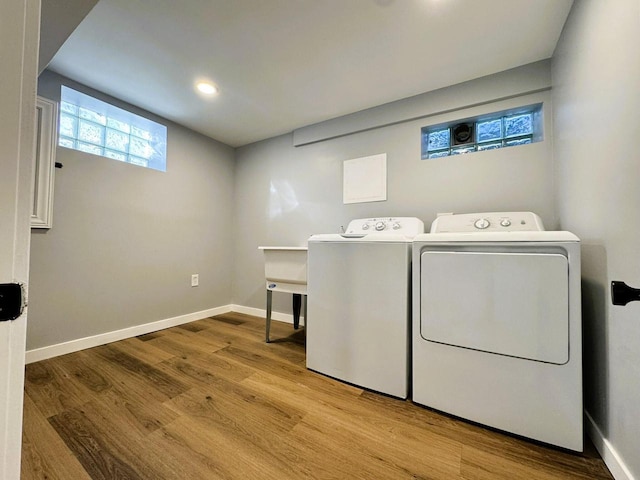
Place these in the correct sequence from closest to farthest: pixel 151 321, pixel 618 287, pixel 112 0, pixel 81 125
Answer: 1. pixel 618 287
2. pixel 112 0
3. pixel 81 125
4. pixel 151 321

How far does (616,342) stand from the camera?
3.01 feet

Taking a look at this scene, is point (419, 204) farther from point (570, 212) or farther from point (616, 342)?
point (616, 342)

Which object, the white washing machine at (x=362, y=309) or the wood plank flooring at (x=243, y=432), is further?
the white washing machine at (x=362, y=309)

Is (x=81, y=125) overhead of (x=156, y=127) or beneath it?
beneath

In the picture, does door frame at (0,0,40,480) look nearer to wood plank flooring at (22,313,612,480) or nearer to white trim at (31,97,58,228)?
wood plank flooring at (22,313,612,480)

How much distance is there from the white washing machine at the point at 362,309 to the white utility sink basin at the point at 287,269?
28 cm

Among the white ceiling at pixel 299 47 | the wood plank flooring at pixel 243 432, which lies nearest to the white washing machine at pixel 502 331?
the wood plank flooring at pixel 243 432

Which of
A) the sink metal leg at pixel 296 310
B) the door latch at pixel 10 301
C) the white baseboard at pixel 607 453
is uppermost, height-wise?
the door latch at pixel 10 301

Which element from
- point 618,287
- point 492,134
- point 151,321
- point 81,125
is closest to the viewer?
point 618,287

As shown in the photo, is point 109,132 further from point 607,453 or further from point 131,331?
point 607,453

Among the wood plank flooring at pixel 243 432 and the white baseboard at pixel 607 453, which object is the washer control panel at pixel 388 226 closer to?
the wood plank flooring at pixel 243 432

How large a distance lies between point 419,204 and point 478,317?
3.52ft

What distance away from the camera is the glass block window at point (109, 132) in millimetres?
1936

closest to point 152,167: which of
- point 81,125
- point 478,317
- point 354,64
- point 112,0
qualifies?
point 81,125
